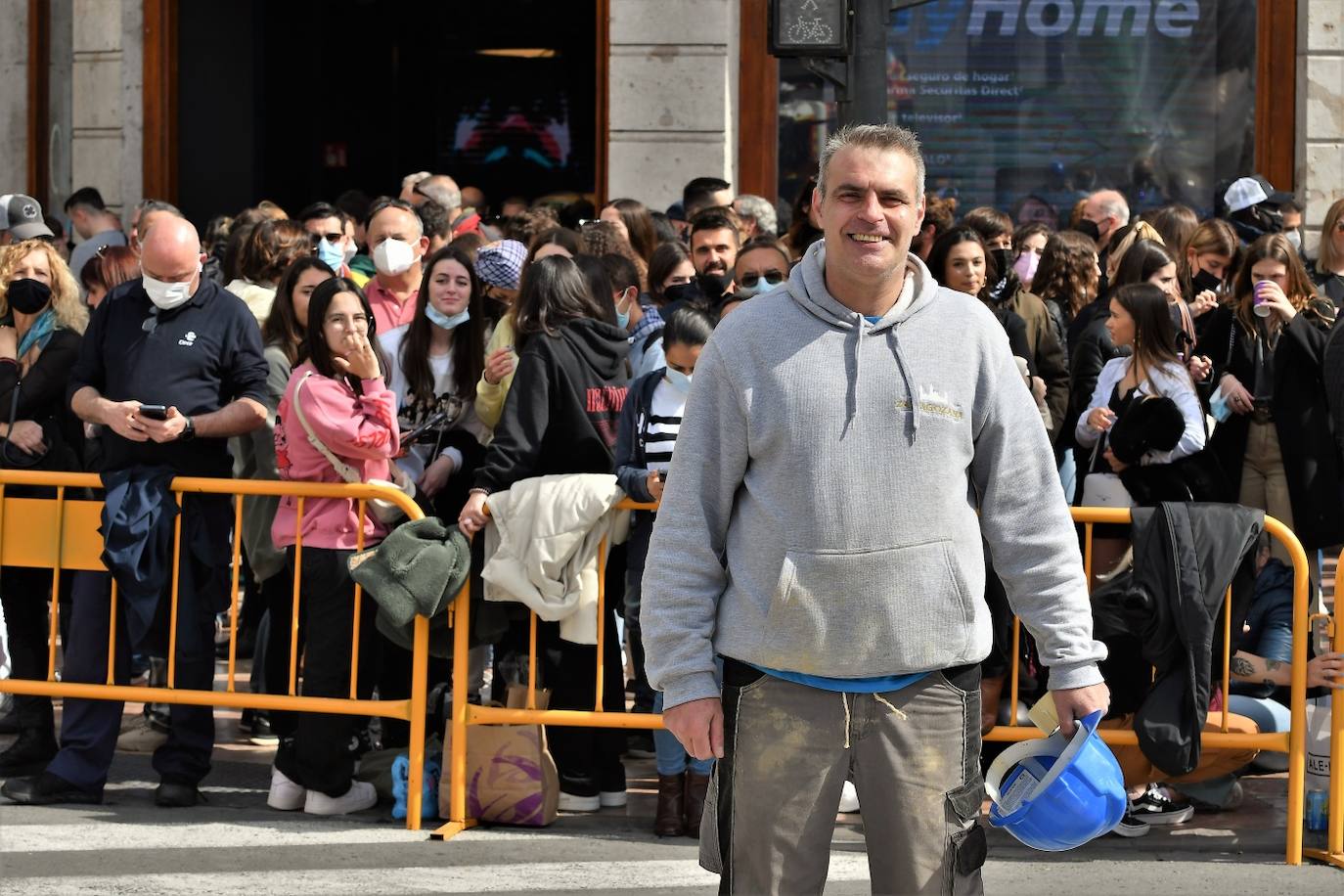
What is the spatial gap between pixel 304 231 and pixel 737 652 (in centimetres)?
660

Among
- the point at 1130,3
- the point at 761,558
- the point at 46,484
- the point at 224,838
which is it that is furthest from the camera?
the point at 1130,3

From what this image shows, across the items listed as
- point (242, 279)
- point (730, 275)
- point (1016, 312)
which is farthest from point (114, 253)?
point (1016, 312)

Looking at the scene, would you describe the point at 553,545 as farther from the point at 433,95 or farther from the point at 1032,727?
the point at 433,95

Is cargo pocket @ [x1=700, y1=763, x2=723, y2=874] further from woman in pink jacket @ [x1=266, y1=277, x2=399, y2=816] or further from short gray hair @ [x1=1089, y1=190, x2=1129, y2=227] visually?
short gray hair @ [x1=1089, y1=190, x2=1129, y2=227]

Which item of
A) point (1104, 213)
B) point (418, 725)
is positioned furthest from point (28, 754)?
point (1104, 213)

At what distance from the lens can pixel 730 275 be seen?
347 inches

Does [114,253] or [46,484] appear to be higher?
[114,253]

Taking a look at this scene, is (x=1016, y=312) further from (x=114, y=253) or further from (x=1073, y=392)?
(x=114, y=253)

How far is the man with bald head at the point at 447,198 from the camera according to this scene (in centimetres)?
1162

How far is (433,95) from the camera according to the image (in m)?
22.2

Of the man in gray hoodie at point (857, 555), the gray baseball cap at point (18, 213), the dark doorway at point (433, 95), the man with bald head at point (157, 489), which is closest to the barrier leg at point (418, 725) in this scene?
the man with bald head at point (157, 489)

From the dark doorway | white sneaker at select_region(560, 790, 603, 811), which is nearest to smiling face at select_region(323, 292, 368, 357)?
white sneaker at select_region(560, 790, 603, 811)

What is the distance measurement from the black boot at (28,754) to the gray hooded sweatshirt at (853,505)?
440cm

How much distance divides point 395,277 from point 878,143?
495cm
